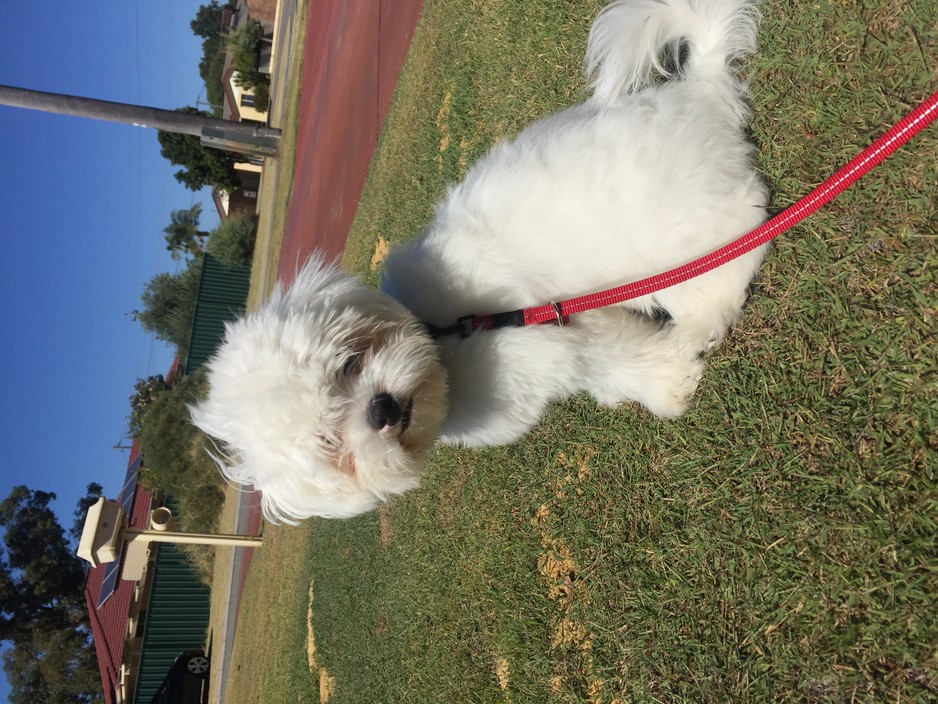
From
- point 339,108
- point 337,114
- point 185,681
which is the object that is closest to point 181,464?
point 185,681

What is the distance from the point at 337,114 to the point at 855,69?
1099 centimetres

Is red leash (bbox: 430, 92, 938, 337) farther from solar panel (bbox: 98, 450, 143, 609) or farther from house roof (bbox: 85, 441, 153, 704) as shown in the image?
house roof (bbox: 85, 441, 153, 704)

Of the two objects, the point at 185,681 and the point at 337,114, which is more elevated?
the point at 337,114

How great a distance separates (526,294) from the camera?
8.25ft

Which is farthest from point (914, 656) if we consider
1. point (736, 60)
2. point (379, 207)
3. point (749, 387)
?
point (379, 207)

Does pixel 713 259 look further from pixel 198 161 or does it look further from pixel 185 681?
pixel 198 161

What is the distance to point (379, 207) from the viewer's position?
7383 mm

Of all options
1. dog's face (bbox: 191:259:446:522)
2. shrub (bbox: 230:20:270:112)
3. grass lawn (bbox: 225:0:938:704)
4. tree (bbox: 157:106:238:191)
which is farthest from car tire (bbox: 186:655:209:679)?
tree (bbox: 157:106:238:191)

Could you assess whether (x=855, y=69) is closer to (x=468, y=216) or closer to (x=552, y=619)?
(x=468, y=216)

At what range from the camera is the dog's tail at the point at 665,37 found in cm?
244

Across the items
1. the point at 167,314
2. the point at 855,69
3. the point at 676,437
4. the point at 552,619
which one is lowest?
the point at 552,619

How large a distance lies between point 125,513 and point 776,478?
9.56 m

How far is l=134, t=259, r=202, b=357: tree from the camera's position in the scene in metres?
24.6

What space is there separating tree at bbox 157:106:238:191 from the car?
777 inches
